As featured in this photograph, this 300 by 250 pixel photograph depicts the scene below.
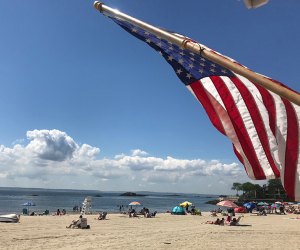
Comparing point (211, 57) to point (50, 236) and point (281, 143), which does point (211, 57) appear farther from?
point (50, 236)

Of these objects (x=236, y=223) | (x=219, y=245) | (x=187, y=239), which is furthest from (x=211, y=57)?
(x=236, y=223)

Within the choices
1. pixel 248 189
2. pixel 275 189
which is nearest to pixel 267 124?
pixel 275 189

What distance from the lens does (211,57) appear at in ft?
14.2

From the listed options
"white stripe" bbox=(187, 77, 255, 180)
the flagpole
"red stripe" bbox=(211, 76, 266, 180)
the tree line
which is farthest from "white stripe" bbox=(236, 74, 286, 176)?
the tree line

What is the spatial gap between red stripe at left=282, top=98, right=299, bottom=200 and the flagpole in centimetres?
101

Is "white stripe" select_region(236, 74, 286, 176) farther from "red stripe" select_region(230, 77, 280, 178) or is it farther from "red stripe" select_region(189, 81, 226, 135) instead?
"red stripe" select_region(189, 81, 226, 135)

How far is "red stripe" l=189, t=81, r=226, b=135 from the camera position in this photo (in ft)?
18.0

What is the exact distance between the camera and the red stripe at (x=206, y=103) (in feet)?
18.0

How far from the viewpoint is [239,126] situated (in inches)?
210

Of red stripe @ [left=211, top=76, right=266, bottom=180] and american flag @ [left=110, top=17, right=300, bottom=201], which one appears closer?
american flag @ [left=110, top=17, right=300, bottom=201]

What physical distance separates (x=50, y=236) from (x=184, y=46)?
1554cm

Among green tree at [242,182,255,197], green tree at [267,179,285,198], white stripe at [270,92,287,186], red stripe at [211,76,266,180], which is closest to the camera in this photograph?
white stripe at [270,92,287,186]

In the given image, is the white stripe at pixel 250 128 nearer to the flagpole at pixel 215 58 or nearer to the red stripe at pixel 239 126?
the red stripe at pixel 239 126

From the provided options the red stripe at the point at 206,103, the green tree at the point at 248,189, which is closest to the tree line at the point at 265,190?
the green tree at the point at 248,189
